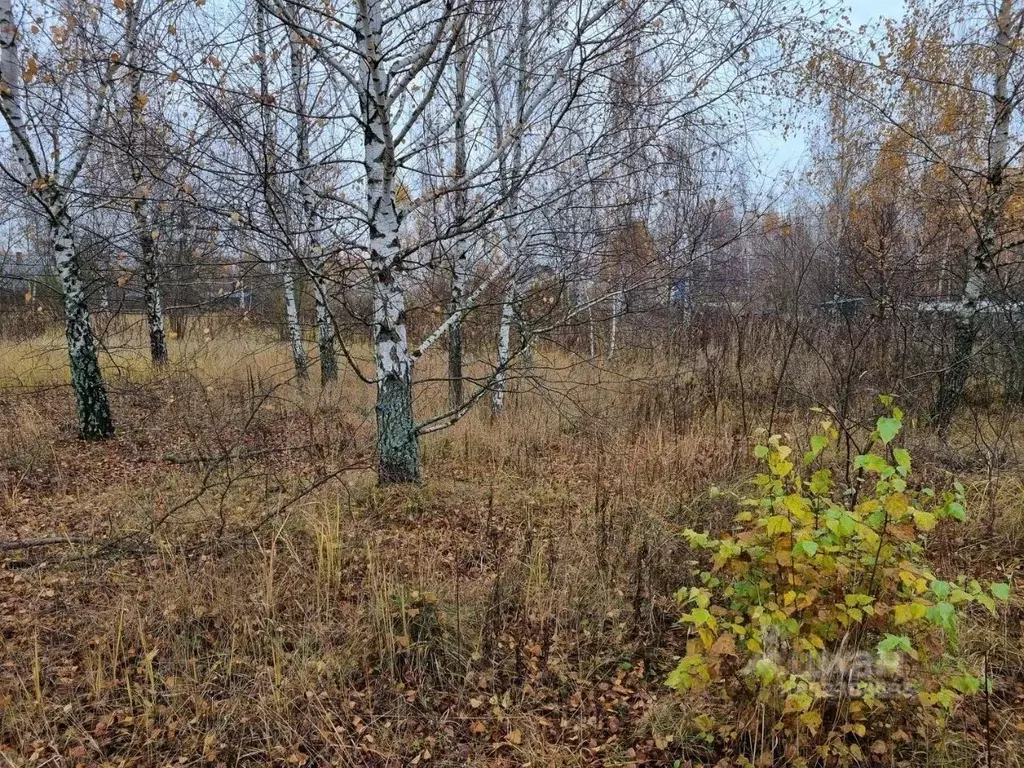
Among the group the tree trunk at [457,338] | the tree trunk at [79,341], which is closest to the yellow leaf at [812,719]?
the tree trunk at [457,338]

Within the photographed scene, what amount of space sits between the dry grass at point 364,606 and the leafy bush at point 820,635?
27cm

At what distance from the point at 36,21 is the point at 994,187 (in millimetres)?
9444

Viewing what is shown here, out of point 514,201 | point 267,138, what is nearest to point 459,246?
point 514,201

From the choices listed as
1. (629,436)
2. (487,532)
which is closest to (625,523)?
(487,532)

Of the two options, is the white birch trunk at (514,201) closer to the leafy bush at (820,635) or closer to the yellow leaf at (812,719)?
the leafy bush at (820,635)

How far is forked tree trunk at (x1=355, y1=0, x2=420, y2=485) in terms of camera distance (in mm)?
3844

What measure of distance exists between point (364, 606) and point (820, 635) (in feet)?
7.32

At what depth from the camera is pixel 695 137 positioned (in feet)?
17.6

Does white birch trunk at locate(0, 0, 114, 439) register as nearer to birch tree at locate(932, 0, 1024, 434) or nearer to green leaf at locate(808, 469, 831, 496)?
green leaf at locate(808, 469, 831, 496)

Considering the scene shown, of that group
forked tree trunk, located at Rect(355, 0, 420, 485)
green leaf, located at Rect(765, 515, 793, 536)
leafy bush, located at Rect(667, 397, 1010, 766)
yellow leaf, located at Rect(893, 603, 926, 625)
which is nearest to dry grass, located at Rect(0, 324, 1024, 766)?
leafy bush, located at Rect(667, 397, 1010, 766)

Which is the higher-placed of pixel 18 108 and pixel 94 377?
pixel 18 108

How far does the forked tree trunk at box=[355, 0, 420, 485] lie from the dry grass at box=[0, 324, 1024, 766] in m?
0.41

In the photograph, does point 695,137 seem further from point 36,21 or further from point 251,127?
point 36,21

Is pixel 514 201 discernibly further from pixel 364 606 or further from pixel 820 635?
pixel 820 635
